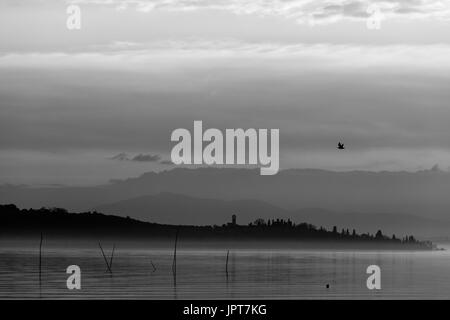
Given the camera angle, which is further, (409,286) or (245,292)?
(409,286)

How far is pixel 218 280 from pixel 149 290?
89.4ft

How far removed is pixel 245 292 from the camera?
95.6m
